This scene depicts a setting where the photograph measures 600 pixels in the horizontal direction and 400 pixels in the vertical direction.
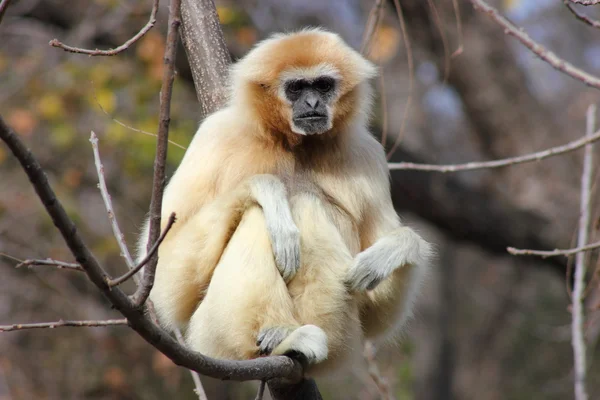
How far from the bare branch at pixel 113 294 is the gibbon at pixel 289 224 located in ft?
2.98

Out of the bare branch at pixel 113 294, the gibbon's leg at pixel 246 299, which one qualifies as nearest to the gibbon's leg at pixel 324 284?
the gibbon's leg at pixel 246 299

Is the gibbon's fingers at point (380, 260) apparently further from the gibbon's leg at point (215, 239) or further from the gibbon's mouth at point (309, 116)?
the gibbon's mouth at point (309, 116)

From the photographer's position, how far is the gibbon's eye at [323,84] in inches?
167

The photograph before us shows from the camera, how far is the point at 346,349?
4.08 metres

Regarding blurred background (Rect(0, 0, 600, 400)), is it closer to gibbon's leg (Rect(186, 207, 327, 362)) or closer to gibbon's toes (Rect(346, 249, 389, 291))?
gibbon's toes (Rect(346, 249, 389, 291))

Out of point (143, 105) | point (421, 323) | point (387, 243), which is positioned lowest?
point (421, 323)

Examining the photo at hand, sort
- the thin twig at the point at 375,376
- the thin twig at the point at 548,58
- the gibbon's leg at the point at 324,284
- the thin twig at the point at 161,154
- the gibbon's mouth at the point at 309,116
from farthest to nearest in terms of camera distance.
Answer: the thin twig at the point at 375,376, the gibbon's mouth at the point at 309,116, the gibbon's leg at the point at 324,284, the thin twig at the point at 548,58, the thin twig at the point at 161,154

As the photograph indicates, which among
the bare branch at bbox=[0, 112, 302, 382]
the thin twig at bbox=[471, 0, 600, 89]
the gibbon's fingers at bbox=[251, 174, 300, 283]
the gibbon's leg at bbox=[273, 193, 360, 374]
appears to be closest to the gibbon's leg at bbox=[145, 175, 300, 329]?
the gibbon's fingers at bbox=[251, 174, 300, 283]

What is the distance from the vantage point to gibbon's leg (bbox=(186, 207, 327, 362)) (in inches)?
148

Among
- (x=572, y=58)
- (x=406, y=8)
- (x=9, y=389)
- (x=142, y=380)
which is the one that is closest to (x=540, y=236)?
(x=406, y=8)

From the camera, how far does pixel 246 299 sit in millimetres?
3746

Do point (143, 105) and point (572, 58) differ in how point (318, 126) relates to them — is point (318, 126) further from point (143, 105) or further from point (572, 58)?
point (572, 58)

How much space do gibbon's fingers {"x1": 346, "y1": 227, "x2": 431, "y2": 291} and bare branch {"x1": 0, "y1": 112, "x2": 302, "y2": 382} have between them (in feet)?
3.84

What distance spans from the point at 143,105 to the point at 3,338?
4.76m
